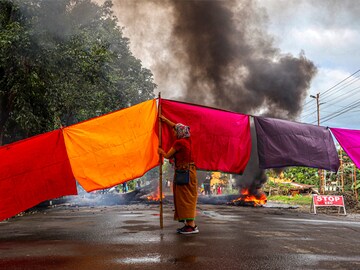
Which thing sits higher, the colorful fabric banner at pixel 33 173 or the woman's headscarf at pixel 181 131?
the woman's headscarf at pixel 181 131

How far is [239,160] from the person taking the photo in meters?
8.29

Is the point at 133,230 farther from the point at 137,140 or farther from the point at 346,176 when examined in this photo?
the point at 346,176

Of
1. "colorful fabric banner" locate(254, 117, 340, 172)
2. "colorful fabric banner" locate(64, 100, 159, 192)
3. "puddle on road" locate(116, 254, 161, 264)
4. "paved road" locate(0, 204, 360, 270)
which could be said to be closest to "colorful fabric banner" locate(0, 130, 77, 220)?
"colorful fabric banner" locate(64, 100, 159, 192)

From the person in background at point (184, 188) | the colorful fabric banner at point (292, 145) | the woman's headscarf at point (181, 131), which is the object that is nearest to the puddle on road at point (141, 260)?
the person in background at point (184, 188)

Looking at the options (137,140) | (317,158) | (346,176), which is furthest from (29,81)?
(346,176)

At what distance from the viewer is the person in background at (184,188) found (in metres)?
6.87

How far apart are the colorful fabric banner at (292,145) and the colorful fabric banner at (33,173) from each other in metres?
4.18

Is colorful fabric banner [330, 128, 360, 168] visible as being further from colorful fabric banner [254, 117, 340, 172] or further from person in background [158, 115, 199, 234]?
person in background [158, 115, 199, 234]

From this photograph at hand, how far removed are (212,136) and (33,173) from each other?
3577 millimetres

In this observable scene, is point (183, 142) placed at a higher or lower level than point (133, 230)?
higher

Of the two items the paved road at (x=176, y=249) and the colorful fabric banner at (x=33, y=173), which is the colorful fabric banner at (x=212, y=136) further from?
the colorful fabric banner at (x=33, y=173)

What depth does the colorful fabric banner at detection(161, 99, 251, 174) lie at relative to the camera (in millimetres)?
7934

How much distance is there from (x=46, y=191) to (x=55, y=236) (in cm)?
84

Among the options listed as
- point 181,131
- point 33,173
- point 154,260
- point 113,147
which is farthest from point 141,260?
point 33,173
